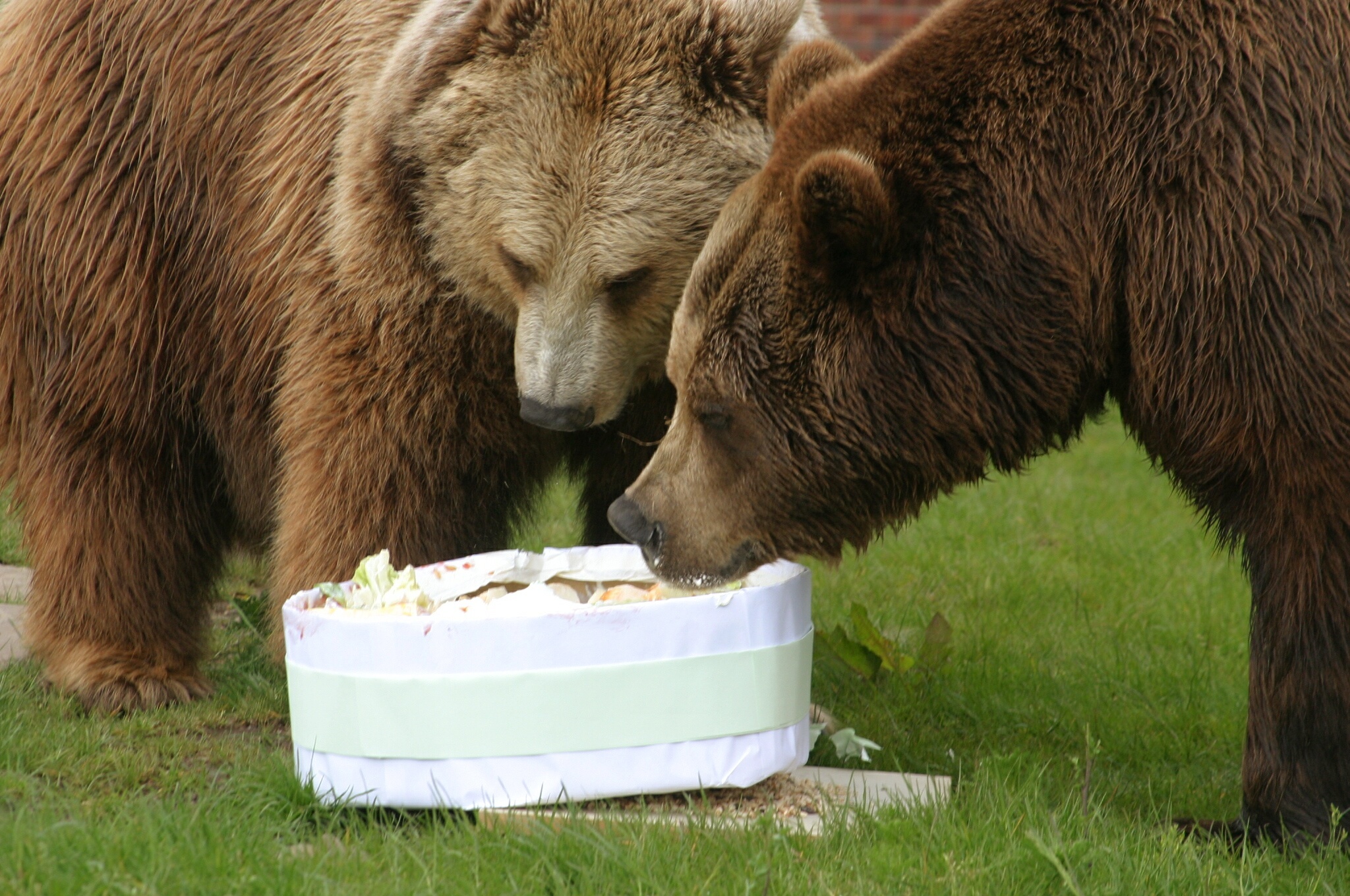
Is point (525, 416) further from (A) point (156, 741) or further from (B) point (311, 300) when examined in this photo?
(A) point (156, 741)

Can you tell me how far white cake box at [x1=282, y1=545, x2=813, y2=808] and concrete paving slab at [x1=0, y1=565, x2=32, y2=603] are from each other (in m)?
2.72

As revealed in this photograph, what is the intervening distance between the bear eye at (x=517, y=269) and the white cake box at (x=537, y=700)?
2.90ft

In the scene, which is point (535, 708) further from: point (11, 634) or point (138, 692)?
point (11, 634)

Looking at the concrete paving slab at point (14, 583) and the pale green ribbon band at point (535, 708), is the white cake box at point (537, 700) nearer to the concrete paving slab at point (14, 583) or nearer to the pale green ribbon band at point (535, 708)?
the pale green ribbon band at point (535, 708)

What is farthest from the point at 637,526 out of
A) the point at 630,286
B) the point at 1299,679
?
the point at 1299,679

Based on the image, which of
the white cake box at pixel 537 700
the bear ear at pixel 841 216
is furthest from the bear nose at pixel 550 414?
the bear ear at pixel 841 216

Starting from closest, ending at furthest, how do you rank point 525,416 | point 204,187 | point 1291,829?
point 1291,829, point 525,416, point 204,187

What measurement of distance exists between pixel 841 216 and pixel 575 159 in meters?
0.82

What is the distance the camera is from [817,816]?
3.36 m

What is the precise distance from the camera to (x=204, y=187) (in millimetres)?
4324

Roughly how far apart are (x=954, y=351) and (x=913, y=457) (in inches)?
12.1

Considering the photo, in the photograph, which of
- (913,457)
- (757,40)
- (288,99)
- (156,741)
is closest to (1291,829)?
(913,457)

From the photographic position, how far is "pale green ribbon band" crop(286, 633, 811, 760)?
10.1ft

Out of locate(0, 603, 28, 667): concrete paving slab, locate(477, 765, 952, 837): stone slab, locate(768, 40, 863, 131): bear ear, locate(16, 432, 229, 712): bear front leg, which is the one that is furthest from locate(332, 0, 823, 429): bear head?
locate(0, 603, 28, 667): concrete paving slab
